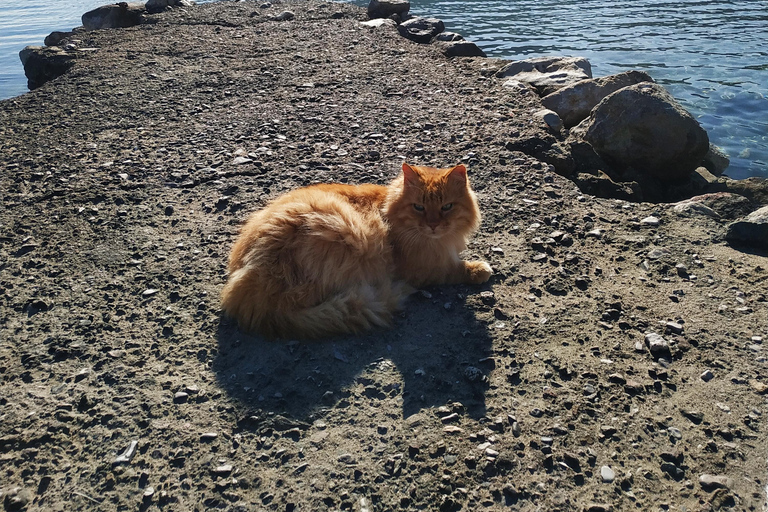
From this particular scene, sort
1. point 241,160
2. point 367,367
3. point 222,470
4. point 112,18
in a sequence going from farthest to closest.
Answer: point 112,18, point 241,160, point 367,367, point 222,470

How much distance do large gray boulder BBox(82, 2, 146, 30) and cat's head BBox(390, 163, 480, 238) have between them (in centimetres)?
1161

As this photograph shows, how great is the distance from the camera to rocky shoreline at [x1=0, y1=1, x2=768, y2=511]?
2.58 metres

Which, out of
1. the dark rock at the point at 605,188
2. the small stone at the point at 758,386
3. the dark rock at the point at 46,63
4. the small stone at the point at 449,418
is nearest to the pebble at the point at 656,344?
the small stone at the point at 758,386

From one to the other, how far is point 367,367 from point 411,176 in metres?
1.41

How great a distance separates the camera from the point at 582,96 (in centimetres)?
762

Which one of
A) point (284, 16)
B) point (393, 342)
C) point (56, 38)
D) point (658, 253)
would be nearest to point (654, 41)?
point (284, 16)

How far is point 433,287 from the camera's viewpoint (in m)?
4.02

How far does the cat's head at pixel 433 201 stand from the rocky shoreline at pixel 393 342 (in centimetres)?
51

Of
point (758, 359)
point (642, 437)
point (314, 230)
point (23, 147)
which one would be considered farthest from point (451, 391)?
point (23, 147)

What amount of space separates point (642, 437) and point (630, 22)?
1531cm

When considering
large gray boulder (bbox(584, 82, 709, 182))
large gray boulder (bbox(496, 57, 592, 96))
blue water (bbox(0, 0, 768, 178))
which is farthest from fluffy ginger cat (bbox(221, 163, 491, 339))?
blue water (bbox(0, 0, 768, 178))

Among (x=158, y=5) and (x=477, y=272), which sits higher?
(x=158, y=5)

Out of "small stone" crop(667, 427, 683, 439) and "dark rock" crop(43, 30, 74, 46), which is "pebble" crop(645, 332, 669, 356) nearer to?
"small stone" crop(667, 427, 683, 439)

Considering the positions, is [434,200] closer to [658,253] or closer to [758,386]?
[658,253]
